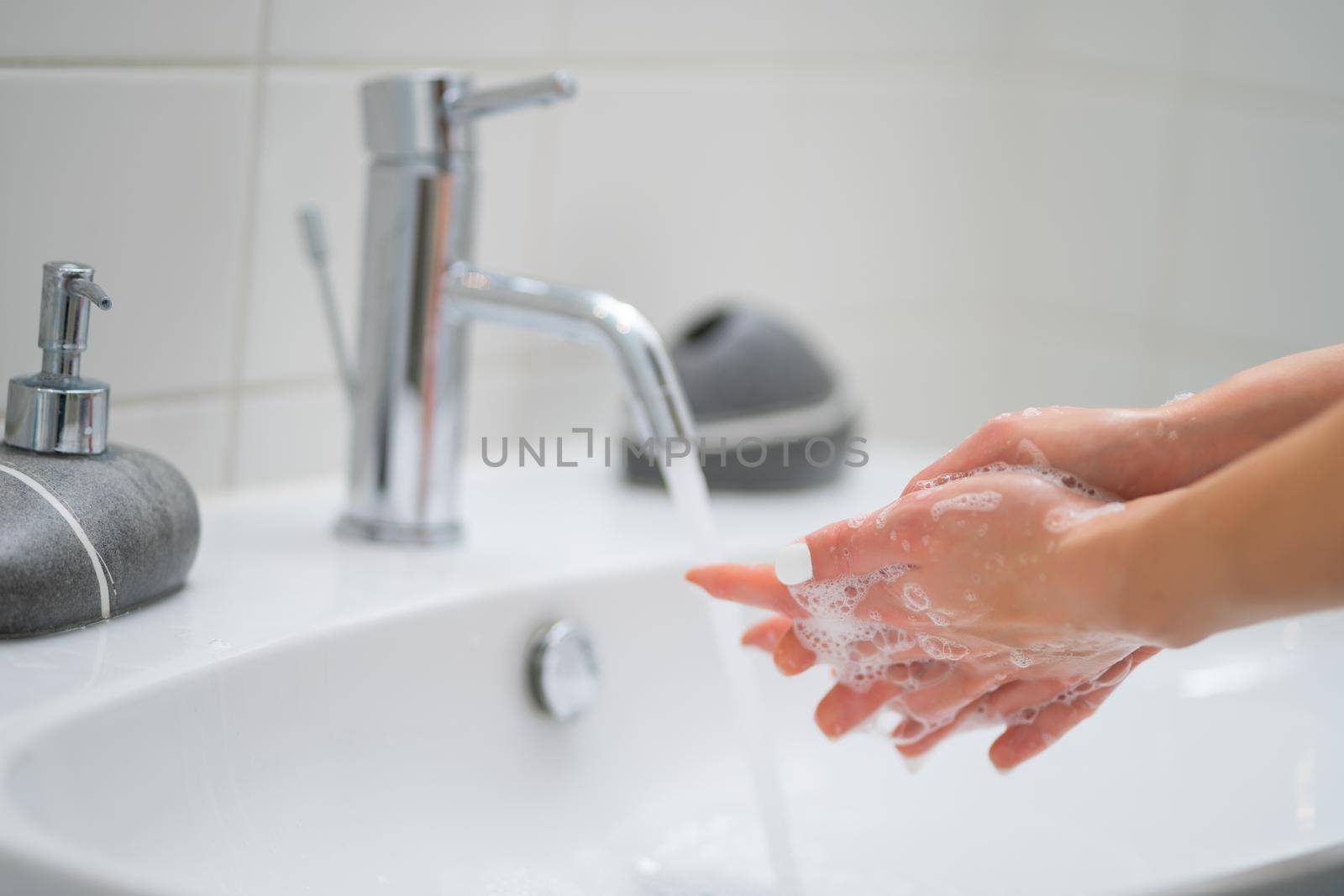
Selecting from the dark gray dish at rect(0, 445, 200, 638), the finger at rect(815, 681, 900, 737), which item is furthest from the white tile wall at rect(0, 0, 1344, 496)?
the finger at rect(815, 681, 900, 737)

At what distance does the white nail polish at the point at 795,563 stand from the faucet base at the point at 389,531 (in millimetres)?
232

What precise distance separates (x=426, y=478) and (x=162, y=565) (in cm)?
16

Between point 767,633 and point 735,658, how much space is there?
0.20 feet

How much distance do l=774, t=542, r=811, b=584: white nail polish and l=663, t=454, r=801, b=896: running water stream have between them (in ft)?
0.39

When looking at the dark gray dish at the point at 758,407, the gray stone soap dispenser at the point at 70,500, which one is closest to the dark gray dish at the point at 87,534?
the gray stone soap dispenser at the point at 70,500

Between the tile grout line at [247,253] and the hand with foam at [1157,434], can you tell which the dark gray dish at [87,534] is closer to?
the tile grout line at [247,253]

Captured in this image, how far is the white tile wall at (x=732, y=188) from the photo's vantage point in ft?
2.05

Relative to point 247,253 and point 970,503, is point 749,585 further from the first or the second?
point 247,253

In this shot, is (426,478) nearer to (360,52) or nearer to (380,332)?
(380,332)

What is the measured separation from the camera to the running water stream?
0.60 m

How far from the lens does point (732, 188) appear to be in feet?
3.10

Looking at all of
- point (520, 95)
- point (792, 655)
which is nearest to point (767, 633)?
point (792, 655)

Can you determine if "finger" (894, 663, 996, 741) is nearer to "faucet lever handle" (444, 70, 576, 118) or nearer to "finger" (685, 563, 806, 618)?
"finger" (685, 563, 806, 618)

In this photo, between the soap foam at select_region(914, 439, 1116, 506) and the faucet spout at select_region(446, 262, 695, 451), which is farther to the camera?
the faucet spout at select_region(446, 262, 695, 451)
